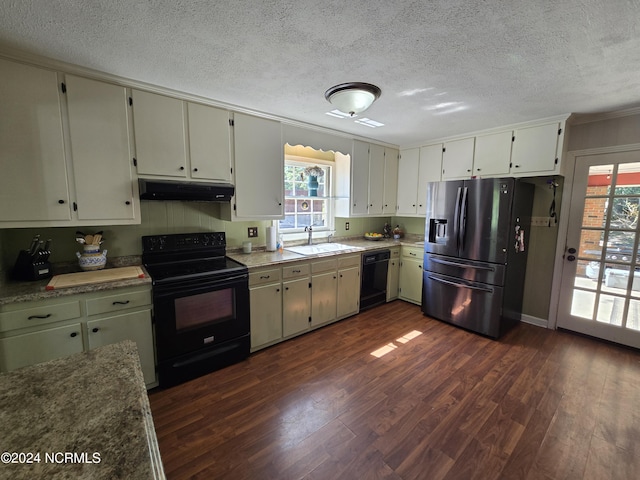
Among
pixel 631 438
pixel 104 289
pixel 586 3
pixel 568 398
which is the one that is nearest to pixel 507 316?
pixel 568 398

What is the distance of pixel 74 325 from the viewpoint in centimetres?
183

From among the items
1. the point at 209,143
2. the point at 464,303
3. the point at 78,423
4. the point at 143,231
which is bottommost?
the point at 464,303

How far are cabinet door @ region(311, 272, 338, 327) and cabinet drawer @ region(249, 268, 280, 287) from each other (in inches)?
18.6

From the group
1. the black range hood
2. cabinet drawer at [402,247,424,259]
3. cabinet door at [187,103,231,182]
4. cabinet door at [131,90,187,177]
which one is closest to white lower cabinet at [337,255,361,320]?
cabinet drawer at [402,247,424,259]

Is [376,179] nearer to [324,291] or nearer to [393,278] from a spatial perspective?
[393,278]

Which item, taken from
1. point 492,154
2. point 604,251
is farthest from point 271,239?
point 604,251

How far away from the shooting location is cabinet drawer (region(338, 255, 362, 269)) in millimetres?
3322

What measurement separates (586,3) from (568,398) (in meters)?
2.56

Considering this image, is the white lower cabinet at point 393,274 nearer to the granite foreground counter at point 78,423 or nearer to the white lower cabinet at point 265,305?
the white lower cabinet at point 265,305

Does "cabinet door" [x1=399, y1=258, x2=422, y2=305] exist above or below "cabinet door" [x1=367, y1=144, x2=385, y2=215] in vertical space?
below

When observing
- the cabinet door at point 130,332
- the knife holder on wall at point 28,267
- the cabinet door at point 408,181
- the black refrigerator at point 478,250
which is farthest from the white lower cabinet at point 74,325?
the cabinet door at point 408,181

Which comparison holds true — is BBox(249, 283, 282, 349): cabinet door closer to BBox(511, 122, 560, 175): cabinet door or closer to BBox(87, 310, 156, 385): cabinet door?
BBox(87, 310, 156, 385): cabinet door

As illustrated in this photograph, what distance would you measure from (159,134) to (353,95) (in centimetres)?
159

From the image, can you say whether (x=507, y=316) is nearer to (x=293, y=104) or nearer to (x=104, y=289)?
(x=293, y=104)
